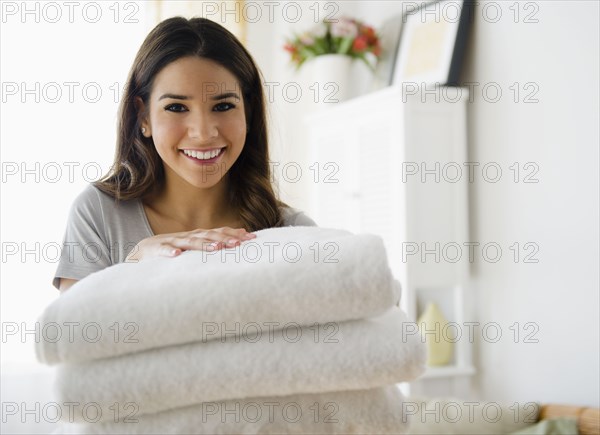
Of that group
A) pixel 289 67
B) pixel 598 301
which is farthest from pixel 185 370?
pixel 289 67

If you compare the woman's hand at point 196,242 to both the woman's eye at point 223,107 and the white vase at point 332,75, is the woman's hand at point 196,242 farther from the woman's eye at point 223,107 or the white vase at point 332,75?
the white vase at point 332,75

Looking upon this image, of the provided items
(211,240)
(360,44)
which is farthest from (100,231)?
(360,44)

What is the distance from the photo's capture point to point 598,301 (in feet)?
6.72

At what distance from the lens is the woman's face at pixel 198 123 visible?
2.91 ft

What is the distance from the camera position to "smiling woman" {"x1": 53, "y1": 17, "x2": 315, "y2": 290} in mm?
910

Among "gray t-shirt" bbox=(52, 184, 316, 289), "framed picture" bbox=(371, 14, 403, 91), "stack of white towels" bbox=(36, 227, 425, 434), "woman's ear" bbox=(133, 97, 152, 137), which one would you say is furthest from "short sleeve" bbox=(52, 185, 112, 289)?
"framed picture" bbox=(371, 14, 403, 91)

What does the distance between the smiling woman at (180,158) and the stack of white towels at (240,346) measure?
31 cm

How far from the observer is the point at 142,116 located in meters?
1.09

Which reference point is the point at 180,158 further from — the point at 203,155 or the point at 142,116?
the point at 142,116

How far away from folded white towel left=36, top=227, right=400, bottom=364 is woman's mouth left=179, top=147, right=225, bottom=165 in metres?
0.31

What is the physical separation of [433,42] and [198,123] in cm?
190

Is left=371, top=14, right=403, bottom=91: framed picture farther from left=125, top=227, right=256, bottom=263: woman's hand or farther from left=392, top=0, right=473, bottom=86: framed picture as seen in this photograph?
left=125, top=227, right=256, bottom=263: woman's hand

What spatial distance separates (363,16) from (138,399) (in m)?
2.89

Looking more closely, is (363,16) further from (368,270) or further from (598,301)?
(368,270)
